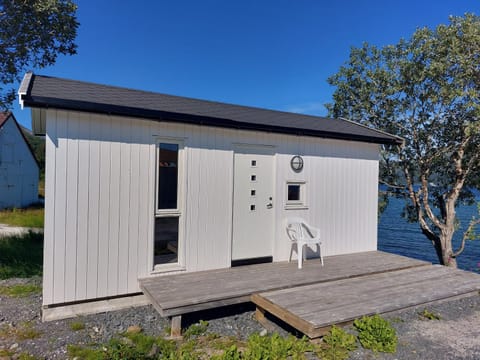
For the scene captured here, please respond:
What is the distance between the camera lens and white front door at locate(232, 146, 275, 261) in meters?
4.66

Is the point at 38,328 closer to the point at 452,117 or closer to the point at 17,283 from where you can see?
the point at 17,283

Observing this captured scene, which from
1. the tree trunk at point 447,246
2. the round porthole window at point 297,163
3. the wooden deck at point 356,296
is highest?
the round porthole window at point 297,163

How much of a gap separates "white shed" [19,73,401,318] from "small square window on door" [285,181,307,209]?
0.02 m

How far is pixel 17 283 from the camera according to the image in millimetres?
4621

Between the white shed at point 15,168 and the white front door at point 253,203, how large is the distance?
50.4 ft

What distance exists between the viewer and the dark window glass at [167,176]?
407 cm

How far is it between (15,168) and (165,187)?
15720mm

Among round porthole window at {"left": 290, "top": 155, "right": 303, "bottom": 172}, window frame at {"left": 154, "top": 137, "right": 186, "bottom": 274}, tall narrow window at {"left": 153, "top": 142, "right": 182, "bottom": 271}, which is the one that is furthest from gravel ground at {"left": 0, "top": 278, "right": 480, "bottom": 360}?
round porthole window at {"left": 290, "top": 155, "right": 303, "bottom": 172}

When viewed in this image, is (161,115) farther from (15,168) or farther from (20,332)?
(15,168)

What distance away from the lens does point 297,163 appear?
16.9 ft

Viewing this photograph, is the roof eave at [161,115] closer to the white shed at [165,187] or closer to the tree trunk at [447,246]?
the white shed at [165,187]

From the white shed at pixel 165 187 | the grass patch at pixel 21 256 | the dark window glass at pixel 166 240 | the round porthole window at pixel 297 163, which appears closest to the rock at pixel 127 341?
the white shed at pixel 165 187

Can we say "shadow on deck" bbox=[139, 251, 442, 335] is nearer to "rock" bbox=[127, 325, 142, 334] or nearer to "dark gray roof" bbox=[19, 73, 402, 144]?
"rock" bbox=[127, 325, 142, 334]

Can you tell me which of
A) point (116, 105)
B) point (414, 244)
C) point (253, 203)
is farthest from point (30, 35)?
point (414, 244)
